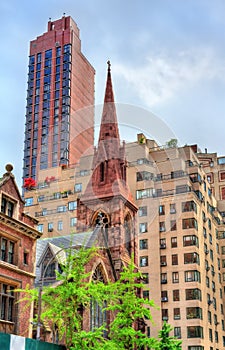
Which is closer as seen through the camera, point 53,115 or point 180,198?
point 180,198

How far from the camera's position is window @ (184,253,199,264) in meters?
84.1

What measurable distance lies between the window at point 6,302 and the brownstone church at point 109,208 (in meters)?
19.4

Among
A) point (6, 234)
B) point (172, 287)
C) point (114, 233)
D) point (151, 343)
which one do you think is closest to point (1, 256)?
point (6, 234)

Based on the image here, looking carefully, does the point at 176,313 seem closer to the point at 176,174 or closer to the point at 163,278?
the point at 163,278

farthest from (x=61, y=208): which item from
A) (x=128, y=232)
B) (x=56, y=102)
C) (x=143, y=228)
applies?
(x=56, y=102)

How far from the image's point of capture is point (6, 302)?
126 feet

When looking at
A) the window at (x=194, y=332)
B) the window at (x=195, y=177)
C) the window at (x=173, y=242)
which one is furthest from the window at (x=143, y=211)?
the window at (x=194, y=332)

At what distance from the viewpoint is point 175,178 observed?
93062mm

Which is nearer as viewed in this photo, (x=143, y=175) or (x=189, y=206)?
(x=189, y=206)

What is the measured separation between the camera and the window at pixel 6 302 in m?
37.9

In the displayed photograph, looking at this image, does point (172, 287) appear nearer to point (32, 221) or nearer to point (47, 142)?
point (32, 221)

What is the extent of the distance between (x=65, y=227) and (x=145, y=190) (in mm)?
15316

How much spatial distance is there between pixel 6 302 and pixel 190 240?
50763mm

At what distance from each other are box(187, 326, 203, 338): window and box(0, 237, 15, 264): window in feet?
158
